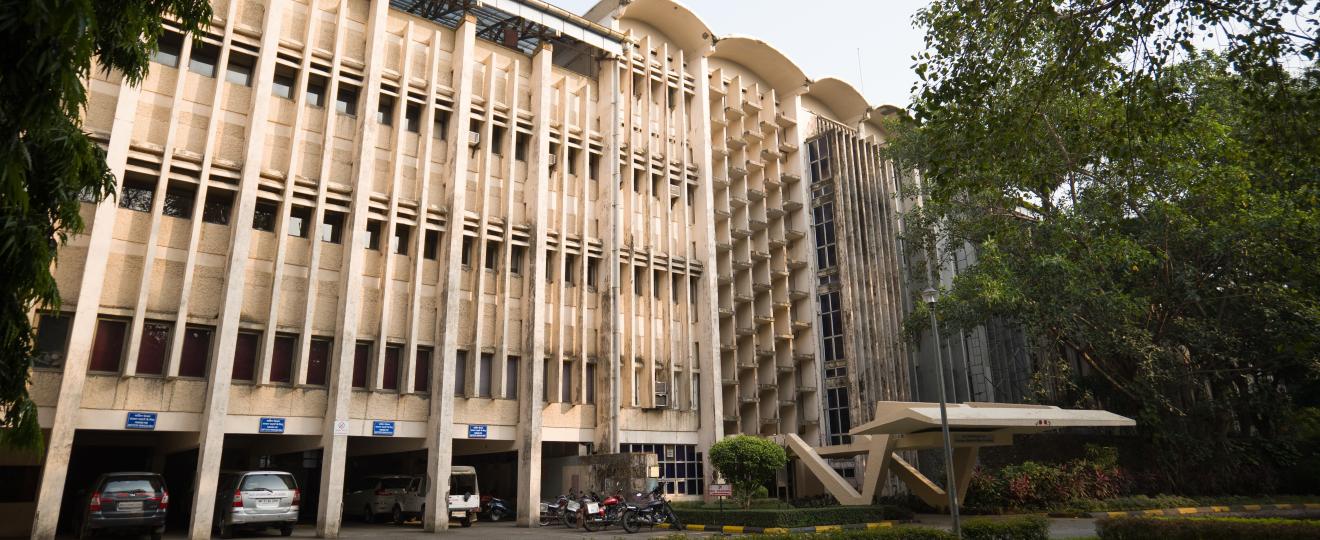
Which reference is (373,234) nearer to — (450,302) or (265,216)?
(265,216)

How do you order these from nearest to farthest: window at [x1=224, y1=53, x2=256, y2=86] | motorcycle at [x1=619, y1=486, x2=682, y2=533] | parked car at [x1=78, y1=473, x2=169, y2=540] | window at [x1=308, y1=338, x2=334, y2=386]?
parked car at [x1=78, y1=473, x2=169, y2=540] < motorcycle at [x1=619, y1=486, x2=682, y2=533] < window at [x1=308, y1=338, x2=334, y2=386] < window at [x1=224, y1=53, x2=256, y2=86]

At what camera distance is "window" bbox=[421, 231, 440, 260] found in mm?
27094

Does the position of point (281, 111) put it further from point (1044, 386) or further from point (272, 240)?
point (1044, 386)

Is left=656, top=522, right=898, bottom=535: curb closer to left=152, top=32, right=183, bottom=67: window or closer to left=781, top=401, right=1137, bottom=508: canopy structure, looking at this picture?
left=781, top=401, right=1137, bottom=508: canopy structure

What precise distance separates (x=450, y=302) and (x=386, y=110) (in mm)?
7427

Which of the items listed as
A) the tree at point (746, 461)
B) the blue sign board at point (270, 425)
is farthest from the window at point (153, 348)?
the tree at point (746, 461)

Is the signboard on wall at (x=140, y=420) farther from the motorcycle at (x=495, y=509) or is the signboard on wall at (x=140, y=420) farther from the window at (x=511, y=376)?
the motorcycle at (x=495, y=509)

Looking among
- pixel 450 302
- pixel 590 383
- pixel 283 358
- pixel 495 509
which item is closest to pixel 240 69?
pixel 283 358

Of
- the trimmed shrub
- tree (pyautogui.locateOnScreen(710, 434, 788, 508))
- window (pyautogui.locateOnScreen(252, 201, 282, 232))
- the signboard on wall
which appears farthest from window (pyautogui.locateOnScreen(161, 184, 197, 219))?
the trimmed shrub

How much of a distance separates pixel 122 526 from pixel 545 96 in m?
19.2

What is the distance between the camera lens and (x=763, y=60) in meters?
40.4

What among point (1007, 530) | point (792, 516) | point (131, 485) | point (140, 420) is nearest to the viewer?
point (1007, 530)

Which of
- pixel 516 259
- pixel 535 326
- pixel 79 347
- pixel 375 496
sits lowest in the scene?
pixel 375 496

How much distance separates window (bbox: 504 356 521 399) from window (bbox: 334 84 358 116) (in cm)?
998
